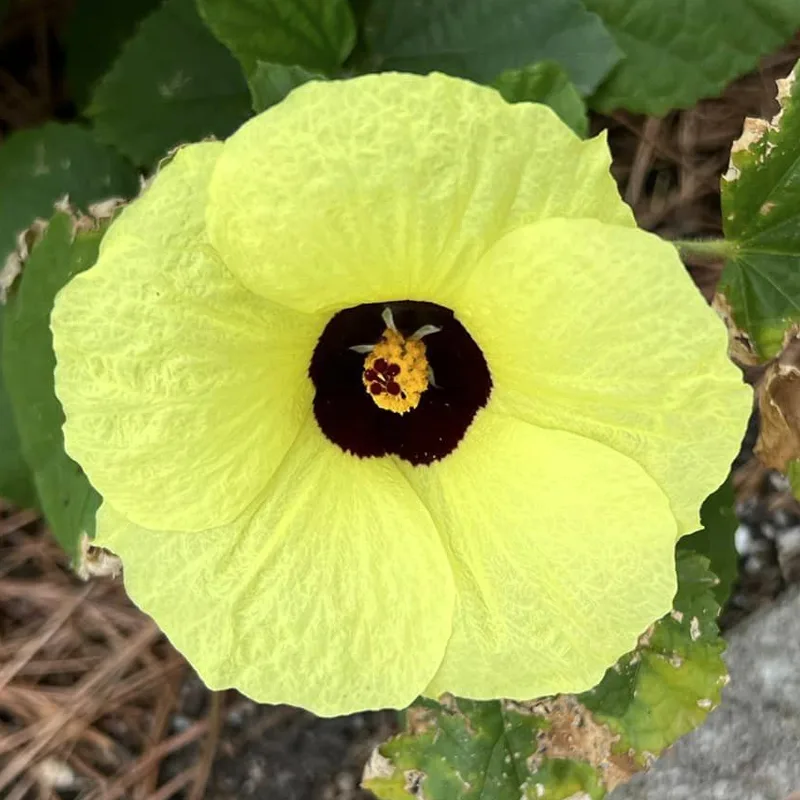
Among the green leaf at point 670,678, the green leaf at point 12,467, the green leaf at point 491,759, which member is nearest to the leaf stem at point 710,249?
the green leaf at point 670,678

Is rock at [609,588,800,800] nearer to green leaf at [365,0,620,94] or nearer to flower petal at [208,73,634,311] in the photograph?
green leaf at [365,0,620,94]

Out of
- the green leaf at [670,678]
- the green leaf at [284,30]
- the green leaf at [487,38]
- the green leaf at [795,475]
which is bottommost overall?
the green leaf at [670,678]

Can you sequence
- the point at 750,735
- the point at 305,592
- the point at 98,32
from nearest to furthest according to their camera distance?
the point at 305,592 → the point at 98,32 → the point at 750,735

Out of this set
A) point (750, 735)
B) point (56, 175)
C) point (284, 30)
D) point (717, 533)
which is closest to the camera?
point (284, 30)

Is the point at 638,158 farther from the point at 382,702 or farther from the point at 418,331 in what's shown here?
the point at 382,702

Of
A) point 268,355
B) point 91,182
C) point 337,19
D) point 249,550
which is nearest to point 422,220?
point 268,355

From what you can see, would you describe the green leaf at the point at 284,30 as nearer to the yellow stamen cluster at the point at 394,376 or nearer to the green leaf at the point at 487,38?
the green leaf at the point at 487,38

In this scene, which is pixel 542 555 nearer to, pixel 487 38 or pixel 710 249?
pixel 710 249

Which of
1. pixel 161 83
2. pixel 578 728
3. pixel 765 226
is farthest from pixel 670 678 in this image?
pixel 161 83
